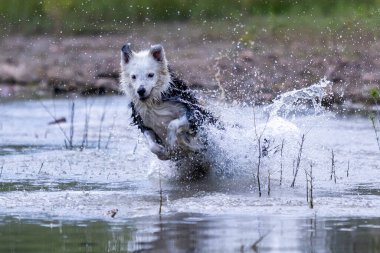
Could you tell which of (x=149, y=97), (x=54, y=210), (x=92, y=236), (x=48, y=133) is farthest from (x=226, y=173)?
(x=48, y=133)

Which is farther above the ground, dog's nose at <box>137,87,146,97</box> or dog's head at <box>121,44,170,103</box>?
dog's head at <box>121,44,170,103</box>

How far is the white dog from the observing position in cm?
1134

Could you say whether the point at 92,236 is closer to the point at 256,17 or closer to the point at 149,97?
the point at 149,97

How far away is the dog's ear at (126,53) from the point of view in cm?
1142

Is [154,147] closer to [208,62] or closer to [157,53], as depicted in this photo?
[157,53]

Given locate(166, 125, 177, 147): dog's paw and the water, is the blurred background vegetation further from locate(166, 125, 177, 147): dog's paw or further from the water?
locate(166, 125, 177, 147): dog's paw

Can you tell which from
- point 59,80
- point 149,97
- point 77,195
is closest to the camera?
point 77,195

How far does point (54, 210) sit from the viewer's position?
9.27 metres

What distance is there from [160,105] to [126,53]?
61 cm

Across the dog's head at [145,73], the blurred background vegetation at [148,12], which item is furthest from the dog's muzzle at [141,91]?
the blurred background vegetation at [148,12]

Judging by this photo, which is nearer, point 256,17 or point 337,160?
point 337,160

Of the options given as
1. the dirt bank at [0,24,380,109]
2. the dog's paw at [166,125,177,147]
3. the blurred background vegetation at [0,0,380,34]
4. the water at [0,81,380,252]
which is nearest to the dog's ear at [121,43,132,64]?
the dog's paw at [166,125,177,147]

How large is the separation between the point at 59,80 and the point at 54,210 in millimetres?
12800

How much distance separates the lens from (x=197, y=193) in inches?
413
